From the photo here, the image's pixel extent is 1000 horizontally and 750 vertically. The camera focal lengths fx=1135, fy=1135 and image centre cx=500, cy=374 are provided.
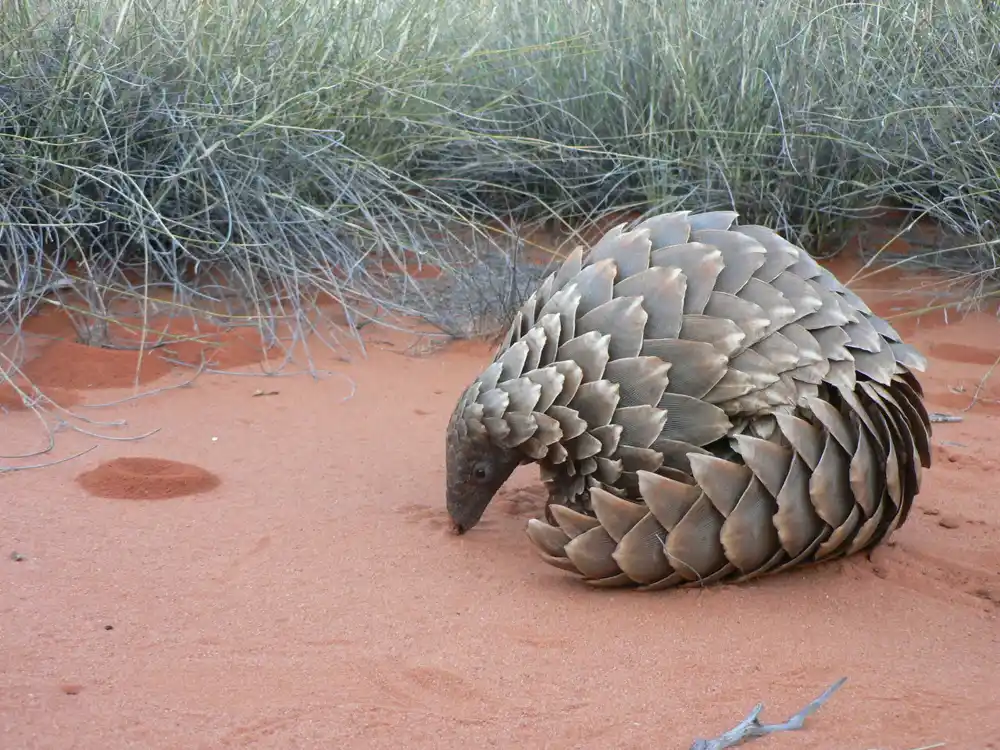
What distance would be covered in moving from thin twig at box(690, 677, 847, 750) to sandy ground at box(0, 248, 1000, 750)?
3cm

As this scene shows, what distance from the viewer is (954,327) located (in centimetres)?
513

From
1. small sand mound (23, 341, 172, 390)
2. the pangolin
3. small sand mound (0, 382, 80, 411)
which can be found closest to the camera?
the pangolin

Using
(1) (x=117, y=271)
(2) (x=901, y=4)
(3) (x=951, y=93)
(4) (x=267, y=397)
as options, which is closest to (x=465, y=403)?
(4) (x=267, y=397)

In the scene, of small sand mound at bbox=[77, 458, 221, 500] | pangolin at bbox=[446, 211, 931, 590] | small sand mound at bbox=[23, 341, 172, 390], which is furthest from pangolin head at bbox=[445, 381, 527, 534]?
small sand mound at bbox=[23, 341, 172, 390]

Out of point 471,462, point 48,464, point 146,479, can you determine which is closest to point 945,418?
point 471,462

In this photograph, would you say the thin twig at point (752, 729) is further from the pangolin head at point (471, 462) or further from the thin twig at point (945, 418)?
the thin twig at point (945, 418)

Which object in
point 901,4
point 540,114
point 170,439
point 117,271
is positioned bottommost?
point 170,439

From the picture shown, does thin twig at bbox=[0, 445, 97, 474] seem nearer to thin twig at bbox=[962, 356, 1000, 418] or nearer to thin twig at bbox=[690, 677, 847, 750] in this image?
thin twig at bbox=[690, 677, 847, 750]

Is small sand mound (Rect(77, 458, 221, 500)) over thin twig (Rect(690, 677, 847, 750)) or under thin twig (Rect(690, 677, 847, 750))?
under

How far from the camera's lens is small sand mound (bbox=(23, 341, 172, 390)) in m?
4.38

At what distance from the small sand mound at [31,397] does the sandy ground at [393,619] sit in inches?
2.6

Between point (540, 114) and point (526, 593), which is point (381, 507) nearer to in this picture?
point (526, 593)

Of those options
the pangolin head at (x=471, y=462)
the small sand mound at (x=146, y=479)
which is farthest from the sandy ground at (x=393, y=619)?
the pangolin head at (x=471, y=462)

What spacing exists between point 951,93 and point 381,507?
3482mm
